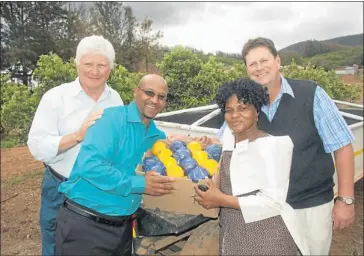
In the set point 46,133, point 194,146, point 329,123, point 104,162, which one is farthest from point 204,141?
point 46,133

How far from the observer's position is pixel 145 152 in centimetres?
247

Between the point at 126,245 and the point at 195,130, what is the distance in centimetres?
191

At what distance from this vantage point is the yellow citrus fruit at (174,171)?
7.61ft

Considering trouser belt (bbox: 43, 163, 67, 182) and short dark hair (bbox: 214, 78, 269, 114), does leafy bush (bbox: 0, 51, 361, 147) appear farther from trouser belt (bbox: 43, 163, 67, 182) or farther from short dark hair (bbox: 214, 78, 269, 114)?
short dark hair (bbox: 214, 78, 269, 114)

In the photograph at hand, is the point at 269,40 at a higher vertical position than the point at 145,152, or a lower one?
higher

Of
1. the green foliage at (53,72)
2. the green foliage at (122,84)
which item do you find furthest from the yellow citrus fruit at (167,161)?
the green foliage at (53,72)

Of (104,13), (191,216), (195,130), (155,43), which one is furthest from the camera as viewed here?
(104,13)

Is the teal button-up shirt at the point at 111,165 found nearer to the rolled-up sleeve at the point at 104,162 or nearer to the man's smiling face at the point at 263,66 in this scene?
the rolled-up sleeve at the point at 104,162

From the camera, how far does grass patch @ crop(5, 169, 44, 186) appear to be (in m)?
6.67

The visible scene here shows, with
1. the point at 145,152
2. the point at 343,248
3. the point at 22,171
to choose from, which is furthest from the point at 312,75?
the point at 145,152

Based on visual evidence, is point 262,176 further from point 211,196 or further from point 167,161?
point 167,161

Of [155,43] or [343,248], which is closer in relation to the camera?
[343,248]

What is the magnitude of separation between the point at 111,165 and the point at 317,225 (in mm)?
1400

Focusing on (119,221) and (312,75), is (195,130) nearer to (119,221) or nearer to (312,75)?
(119,221)
